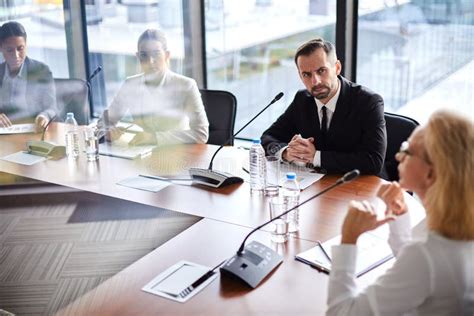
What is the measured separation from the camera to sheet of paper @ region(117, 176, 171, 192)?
2.34m

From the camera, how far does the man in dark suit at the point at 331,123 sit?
2.38m

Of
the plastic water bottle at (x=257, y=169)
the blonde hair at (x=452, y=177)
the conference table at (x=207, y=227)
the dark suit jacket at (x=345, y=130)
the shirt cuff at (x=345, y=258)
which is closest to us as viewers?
the blonde hair at (x=452, y=177)

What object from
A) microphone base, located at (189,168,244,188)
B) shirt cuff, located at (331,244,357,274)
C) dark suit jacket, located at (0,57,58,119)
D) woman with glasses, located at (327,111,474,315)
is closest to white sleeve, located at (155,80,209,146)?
microphone base, located at (189,168,244,188)

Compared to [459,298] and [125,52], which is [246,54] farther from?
[459,298]

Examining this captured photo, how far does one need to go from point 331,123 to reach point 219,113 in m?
0.74

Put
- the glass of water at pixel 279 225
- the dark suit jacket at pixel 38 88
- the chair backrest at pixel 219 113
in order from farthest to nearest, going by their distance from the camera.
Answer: the dark suit jacket at pixel 38 88 < the chair backrest at pixel 219 113 < the glass of water at pixel 279 225

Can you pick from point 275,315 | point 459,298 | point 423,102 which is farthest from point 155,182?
point 423,102

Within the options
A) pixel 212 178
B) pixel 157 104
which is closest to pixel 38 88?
pixel 157 104

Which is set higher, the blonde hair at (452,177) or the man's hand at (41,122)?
the blonde hair at (452,177)

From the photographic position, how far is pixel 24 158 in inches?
109

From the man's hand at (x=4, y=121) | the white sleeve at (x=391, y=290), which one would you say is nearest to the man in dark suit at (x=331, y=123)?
the white sleeve at (x=391, y=290)

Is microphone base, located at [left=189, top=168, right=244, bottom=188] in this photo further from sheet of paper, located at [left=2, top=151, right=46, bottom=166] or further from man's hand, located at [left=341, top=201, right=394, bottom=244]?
man's hand, located at [left=341, top=201, right=394, bottom=244]

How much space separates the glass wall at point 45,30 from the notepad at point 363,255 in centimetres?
321

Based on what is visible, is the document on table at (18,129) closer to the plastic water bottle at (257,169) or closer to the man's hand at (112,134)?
the man's hand at (112,134)
